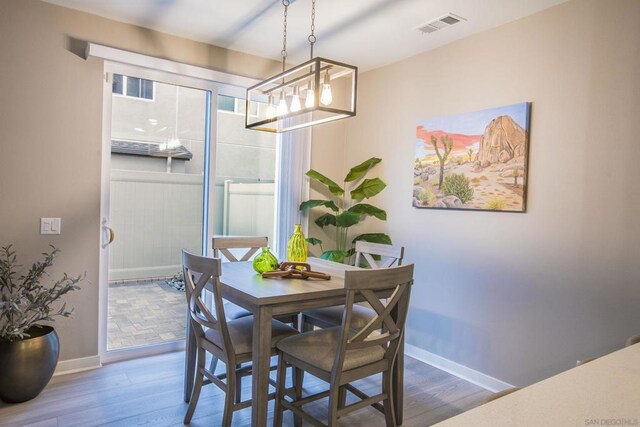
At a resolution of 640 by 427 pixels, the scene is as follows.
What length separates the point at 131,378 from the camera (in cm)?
308

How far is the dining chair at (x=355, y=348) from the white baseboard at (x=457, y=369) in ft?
3.75

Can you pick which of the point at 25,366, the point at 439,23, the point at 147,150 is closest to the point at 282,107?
the point at 439,23

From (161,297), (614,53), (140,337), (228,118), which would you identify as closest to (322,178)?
(228,118)

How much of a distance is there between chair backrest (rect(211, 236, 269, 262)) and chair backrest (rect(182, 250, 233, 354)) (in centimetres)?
83

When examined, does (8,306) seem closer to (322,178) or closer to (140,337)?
(140,337)

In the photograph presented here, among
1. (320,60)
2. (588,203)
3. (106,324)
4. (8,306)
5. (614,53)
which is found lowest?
(106,324)

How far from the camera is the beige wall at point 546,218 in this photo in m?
2.49

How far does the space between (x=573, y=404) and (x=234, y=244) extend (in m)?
2.80

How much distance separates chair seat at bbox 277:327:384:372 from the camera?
2139 millimetres

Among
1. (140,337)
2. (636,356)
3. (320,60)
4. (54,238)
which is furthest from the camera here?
(140,337)

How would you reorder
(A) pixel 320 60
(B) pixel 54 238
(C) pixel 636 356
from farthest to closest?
(B) pixel 54 238
(A) pixel 320 60
(C) pixel 636 356

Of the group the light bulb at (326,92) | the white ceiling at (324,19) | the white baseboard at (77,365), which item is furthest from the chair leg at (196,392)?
the white ceiling at (324,19)

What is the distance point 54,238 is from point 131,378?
3.78 ft

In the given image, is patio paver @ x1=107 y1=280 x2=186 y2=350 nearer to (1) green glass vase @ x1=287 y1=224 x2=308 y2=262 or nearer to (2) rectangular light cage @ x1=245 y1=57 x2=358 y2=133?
(1) green glass vase @ x1=287 y1=224 x2=308 y2=262
